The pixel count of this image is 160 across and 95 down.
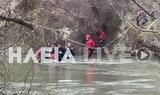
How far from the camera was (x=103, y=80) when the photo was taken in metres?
17.7

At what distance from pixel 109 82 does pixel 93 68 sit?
563 centimetres

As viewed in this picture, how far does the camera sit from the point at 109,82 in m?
17.0

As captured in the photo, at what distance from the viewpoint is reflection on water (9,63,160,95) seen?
14684 millimetres

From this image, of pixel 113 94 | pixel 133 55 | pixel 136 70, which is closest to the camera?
pixel 113 94

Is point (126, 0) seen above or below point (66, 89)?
above

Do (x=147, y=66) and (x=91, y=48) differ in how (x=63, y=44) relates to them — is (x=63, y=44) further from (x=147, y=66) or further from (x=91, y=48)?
(x=147, y=66)

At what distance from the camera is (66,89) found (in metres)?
15.1

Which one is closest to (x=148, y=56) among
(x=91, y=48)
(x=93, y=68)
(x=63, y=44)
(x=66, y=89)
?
(x=91, y=48)

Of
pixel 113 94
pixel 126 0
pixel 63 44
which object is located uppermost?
pixel 126 0

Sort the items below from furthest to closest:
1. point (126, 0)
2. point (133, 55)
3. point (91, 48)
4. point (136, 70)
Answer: point (133, 55) < point (91, 48) < point (126, 0) < point (136, 70)

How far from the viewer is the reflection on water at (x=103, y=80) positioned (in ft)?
48.2

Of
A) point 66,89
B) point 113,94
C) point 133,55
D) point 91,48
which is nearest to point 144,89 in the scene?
point 113,94

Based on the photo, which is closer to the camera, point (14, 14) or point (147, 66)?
point (14, 14)

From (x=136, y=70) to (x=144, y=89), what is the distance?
629 cm
